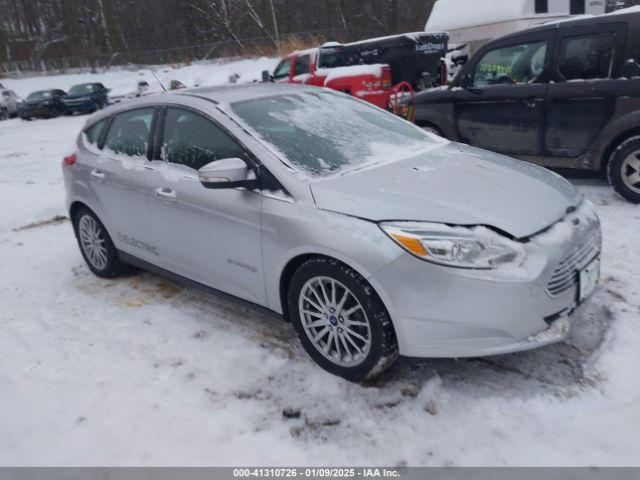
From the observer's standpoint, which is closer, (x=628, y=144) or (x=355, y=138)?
(x=355, y=138)

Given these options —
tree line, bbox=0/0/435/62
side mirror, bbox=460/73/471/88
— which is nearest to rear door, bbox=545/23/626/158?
side mirror, bbox=460/73/471/88

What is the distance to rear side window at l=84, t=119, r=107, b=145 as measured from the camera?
189 inches

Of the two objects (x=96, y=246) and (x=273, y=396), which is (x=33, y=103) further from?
(x=273, y=396)

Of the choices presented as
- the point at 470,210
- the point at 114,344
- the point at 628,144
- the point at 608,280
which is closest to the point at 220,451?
the point at 114,344

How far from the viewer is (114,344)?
3766 mm

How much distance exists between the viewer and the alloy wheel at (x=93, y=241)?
4828mm

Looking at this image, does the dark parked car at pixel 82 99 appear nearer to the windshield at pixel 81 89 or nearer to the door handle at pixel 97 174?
the windshield at pixel 81 89

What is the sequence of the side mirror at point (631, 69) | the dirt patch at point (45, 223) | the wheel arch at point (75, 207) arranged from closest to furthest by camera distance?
the wheel arch at point (75, 207), the side mirror at point (631, 69), the dirt patch at point (45, 223)

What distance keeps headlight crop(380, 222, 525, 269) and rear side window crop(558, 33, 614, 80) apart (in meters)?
4.04

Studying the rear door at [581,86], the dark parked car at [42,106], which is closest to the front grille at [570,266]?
the rear door at [581,86]

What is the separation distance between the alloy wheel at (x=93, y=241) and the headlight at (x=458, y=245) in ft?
10.2

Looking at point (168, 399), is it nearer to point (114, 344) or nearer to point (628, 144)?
point (114, 344)

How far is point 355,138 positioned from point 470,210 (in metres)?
1.19

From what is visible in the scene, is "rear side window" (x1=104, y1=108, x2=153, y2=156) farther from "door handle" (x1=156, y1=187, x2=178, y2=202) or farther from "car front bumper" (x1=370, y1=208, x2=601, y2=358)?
"car front bumper" (x1=370, y1=208, x2=601, y2=358)
